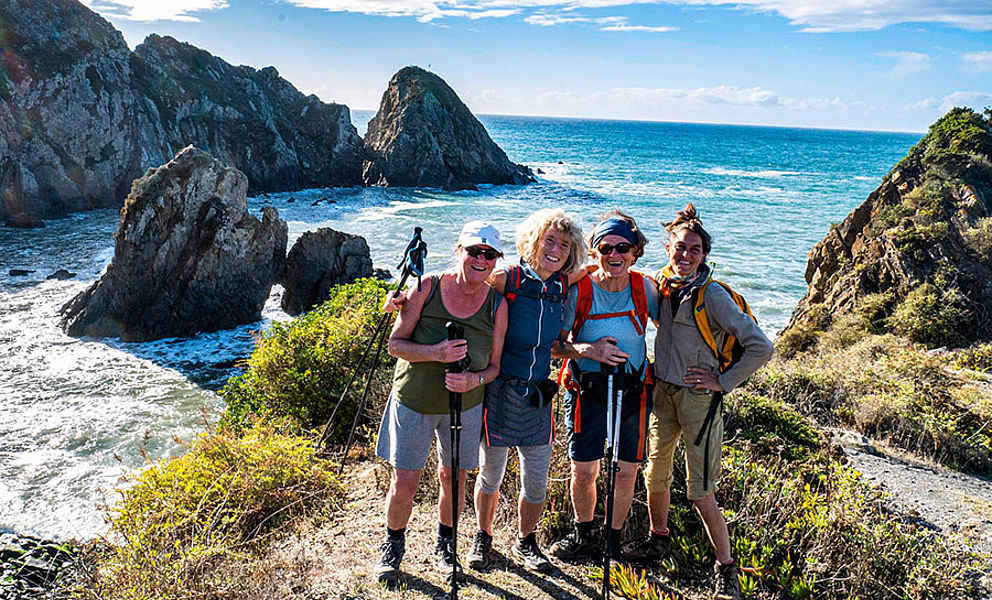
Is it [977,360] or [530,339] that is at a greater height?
[530,339]

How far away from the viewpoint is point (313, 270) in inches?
797

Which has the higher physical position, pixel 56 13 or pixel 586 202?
pixel 56 13

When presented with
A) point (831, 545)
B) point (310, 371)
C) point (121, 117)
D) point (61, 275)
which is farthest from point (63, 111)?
point (831, 545)

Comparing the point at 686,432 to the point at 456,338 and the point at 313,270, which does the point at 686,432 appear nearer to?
the point at 456,338

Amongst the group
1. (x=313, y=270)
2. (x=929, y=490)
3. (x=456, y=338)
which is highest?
(x=456, y=338)

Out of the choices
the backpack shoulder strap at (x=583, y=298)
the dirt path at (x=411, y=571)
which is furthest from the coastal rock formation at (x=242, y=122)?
the backpack shoulder strap at (x=583, y=298)

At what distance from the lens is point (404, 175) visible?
5569 cm

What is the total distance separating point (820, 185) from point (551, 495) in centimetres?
6808

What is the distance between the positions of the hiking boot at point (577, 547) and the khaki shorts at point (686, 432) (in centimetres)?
68

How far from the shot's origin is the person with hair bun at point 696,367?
3410mm

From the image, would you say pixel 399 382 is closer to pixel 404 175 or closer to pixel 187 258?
pixel 187 258

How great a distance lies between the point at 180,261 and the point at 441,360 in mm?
17307

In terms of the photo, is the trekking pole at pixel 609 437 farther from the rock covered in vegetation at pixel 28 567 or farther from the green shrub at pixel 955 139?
the green shrub at pixel 955 139

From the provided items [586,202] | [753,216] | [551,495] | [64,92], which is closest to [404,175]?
[586,202]
